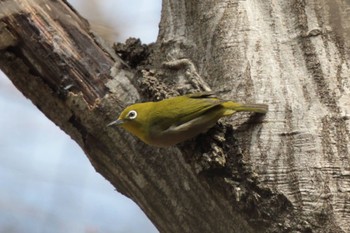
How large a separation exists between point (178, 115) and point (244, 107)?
32 centimetres

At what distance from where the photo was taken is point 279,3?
107 inches

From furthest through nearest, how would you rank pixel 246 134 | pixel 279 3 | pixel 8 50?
1. pixel 279 3
2. pixel 8 50
3. pixel 246 134

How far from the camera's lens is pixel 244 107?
2.33m

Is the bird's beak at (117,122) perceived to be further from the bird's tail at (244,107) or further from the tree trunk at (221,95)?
the bird's tail at (244,107)

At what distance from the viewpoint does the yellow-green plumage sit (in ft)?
7.71

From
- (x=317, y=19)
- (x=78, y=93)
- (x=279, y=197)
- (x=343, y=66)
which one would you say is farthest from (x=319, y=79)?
(x=78, y=93)

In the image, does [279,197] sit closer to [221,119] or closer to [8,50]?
[221,119]

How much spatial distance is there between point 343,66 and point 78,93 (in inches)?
37.5

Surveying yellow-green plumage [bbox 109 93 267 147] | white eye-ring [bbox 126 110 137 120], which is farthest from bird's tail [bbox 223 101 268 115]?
white eye-ring [bbox 126 110 137 120]

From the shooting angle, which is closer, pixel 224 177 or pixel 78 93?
pixel 224 177

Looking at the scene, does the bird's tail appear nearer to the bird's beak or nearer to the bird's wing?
the bird's wing

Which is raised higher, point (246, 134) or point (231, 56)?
point (231, 56)

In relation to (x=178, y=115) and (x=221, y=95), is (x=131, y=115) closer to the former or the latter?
(x=178, y=115)

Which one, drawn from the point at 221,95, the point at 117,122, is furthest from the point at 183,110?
the point at 117,122
